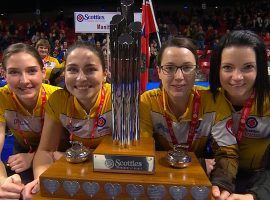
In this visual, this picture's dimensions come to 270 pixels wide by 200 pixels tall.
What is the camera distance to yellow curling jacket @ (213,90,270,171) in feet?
4.33

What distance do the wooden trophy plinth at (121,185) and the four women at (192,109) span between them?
0.46ft

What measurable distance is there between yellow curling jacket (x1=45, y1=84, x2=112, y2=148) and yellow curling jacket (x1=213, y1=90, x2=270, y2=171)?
0.48 m

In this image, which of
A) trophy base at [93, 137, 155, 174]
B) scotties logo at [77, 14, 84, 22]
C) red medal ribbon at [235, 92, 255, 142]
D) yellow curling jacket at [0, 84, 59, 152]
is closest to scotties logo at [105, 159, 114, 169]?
trophy base at [93, 137, 155, 174]

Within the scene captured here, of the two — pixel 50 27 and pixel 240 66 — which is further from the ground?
pixel 50 27

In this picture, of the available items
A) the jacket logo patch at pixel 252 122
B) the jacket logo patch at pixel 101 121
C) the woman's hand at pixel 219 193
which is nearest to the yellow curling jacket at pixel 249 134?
the jacket logo patch at pixel 252 122

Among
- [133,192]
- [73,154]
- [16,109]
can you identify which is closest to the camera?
[133,192]

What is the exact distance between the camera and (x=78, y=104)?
1.47 m

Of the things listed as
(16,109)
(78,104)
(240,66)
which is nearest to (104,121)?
(78,104)

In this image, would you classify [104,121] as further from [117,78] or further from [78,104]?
[117,78]

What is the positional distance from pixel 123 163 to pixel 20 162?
1.97ft

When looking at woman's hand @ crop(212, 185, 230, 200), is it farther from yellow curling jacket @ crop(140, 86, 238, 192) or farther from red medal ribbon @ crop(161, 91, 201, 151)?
red medal ribbon @ crop(161, 91, 201, 151)

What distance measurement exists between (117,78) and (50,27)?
11.4 metres

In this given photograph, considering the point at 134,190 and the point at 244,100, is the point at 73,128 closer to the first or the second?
the point at 134,190

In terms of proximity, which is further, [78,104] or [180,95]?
[78,104]
